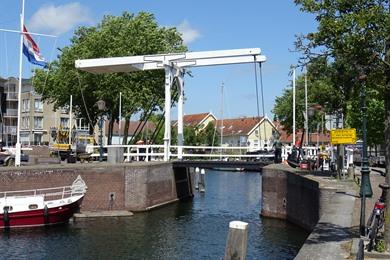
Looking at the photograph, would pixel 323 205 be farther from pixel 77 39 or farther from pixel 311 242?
pixel 77 39

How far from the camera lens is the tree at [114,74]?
3834 centimetres

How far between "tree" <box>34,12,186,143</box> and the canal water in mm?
15941

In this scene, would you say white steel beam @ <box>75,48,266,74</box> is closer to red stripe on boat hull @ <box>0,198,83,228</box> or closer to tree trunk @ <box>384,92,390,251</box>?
red stripe on boat hull @ <box>0,198,83,228</box>

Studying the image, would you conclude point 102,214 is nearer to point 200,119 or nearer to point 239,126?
point 239,126

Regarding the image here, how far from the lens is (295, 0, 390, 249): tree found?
780cm

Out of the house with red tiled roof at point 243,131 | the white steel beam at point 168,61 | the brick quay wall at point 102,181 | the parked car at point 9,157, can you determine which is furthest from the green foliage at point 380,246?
the house with red tiled roof at point 243,131

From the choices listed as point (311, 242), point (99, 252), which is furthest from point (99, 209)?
point (311, 242)

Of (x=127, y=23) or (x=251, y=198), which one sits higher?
(x=127, y=23)

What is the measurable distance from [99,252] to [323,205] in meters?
6.41

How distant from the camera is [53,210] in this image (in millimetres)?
19766

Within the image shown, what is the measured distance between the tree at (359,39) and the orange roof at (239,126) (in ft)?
305

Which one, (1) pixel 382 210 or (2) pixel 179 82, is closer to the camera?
(1) pixel 382 210

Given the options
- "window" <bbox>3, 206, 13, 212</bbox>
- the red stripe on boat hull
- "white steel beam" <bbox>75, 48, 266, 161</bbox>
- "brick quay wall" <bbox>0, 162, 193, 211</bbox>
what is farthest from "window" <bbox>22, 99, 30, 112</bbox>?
"window" <bbox>3, 206, 13, 212</bbox>

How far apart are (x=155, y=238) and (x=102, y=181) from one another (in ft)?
21.6
